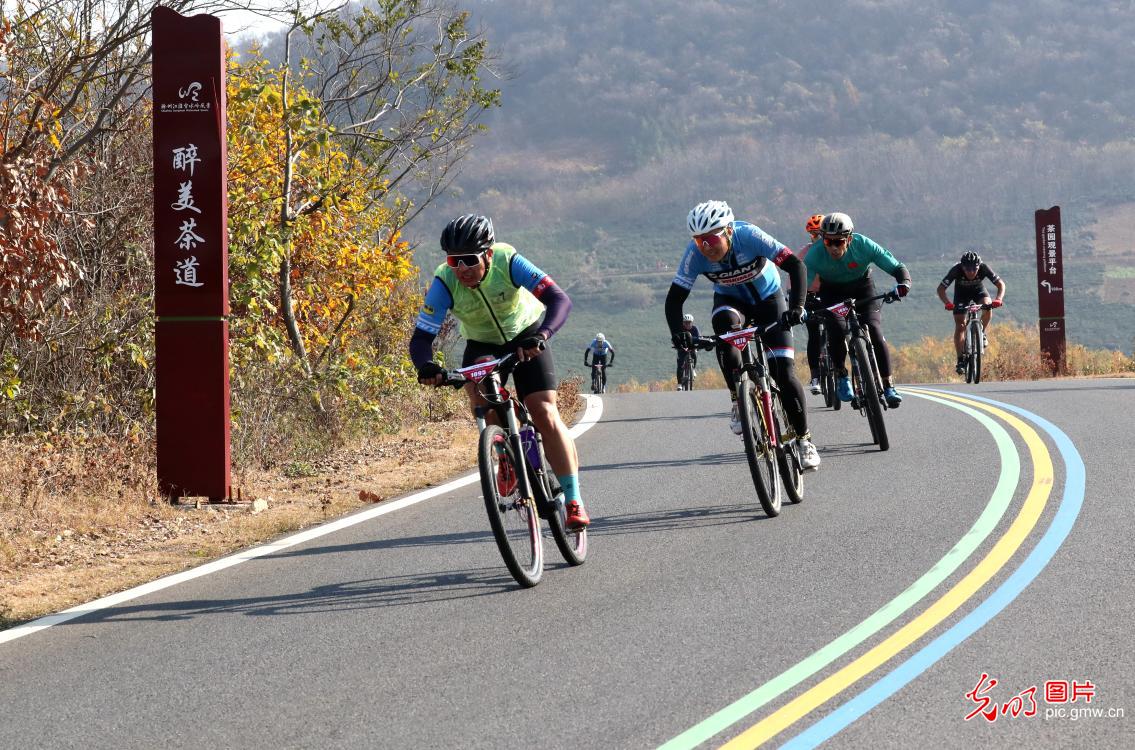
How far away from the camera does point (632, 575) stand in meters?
6.93

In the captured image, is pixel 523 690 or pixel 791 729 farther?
pixel 523 690

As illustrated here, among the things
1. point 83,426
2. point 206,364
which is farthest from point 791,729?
point 83,426

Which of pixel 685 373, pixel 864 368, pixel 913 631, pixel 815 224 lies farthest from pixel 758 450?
pixel 685 373

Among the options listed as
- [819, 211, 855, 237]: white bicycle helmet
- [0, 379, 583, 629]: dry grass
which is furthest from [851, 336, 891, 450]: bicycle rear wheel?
[0, 379, 583, 629]: dry grass

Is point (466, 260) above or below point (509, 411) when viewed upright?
above

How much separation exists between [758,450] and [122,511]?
4533 mm

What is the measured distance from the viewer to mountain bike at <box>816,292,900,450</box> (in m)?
11.6

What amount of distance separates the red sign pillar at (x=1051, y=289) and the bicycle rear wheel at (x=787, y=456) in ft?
63.7

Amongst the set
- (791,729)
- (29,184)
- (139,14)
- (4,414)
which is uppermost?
(139,14)

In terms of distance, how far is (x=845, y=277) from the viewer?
13.0 m

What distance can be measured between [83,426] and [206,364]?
2.69 meters

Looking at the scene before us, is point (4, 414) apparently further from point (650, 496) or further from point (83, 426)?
point (650, 496)

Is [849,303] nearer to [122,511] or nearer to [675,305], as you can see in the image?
[675,305]

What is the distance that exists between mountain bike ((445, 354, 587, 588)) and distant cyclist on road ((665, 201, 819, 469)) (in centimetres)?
201
